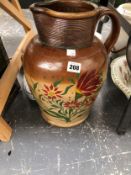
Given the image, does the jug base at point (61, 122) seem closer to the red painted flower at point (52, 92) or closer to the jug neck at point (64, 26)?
the red painted flower at point (52, 92)

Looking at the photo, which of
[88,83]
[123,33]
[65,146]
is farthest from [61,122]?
[123,33]

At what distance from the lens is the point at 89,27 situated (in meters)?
0.54

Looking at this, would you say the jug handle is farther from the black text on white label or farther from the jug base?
the jug base

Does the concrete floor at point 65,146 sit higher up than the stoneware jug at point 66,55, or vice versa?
the stoneware jug at point 66,55

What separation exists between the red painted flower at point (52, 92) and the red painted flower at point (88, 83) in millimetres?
53

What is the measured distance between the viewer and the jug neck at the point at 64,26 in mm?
510

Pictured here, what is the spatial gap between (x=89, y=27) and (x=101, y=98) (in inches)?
14.7

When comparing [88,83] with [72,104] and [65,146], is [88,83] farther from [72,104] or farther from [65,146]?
[65,146]

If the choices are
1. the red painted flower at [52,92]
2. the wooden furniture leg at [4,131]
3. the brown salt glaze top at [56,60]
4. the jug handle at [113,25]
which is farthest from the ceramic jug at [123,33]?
the wooden furniture leg at [4,131]

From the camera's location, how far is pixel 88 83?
589 mm

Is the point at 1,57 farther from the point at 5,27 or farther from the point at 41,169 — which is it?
the point at 5,27

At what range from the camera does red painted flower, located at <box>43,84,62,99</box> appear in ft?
1.90

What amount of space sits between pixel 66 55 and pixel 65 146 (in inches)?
11.1

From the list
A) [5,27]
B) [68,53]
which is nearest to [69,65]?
[68,53]
